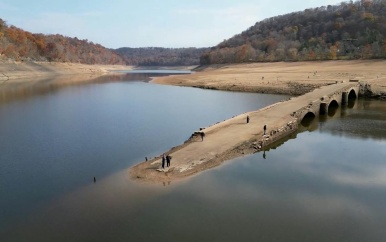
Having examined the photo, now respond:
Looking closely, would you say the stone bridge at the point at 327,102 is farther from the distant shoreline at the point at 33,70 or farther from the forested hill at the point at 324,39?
the distant shoreline at the point at 33,70

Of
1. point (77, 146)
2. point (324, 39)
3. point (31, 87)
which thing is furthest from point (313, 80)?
point (324, 39)

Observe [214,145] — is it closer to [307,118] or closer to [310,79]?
[307,118]

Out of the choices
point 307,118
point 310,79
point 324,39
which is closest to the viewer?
point 307,118

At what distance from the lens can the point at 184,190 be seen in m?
18.9

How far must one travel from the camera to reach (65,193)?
19188mm

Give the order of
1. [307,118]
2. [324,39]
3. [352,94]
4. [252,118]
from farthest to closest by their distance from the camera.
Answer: [324,39] → [352,94] → [307,118] → [252,118]

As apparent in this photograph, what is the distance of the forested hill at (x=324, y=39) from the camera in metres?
104

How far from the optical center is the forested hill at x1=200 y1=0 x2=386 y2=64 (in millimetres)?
104500

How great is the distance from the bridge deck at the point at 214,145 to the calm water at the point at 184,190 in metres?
0.97

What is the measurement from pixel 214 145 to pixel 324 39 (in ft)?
373

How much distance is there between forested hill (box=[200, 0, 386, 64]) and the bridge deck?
67.3 metres

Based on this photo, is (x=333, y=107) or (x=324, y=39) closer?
A: (x=333, y=107)

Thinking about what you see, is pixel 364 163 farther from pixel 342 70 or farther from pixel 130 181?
pixel 342 70

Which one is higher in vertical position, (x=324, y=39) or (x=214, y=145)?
(x=324, y=39)
